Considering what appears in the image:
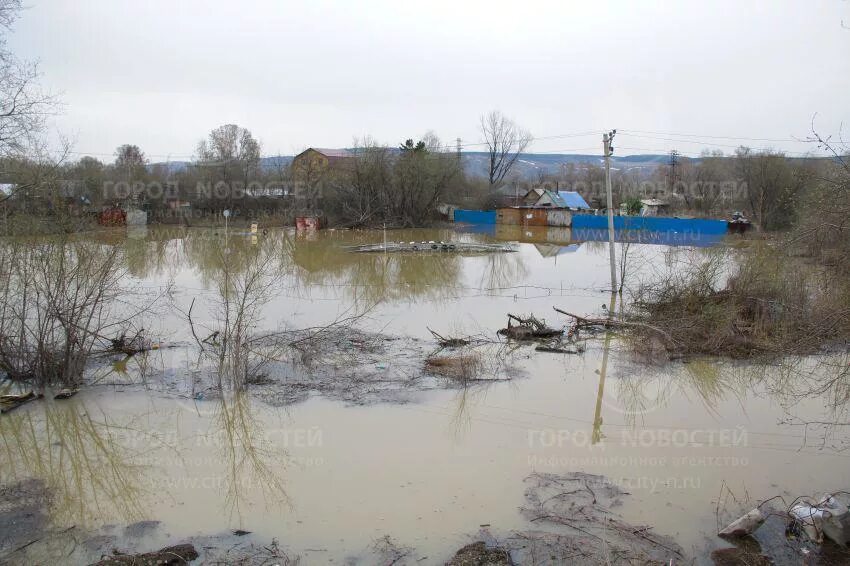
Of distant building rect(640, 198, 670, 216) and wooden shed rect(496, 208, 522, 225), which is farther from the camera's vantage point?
distant building rect(640, 198, 670, 216)

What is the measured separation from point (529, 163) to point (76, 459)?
382 ft

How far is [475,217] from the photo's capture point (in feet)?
166

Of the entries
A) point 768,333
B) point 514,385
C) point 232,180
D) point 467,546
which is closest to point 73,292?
point 514,385

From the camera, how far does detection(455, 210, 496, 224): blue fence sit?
164 feet

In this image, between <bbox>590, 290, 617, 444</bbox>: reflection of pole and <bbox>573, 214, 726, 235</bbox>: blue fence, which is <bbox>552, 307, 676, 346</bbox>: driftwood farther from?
<bbox>573, 214, 726, 235</bbox>: blue fence

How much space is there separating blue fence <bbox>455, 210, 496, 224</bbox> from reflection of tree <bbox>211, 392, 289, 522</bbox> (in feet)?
139

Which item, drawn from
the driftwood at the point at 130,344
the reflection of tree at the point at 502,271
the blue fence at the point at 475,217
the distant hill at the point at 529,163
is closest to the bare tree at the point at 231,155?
the distant hill at the point at 529,163

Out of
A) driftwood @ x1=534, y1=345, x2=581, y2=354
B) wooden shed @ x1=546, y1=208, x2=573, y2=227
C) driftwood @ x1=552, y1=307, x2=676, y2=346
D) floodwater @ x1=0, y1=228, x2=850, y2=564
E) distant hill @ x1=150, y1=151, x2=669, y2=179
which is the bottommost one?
floodwater @ x1=0, y1=228, x2=850, y2=564

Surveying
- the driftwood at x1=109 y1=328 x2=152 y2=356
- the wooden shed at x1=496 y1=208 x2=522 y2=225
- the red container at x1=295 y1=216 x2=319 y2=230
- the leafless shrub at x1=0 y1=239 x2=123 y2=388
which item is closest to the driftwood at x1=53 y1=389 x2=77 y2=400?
the leafless shrub at x1=0 y1=239 x2=123 y2=388

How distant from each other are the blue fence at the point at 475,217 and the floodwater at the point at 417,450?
38580 mm

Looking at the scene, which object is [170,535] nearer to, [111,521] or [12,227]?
[111,521]

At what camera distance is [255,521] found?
5715mm

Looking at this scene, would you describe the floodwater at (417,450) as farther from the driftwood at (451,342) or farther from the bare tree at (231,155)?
the bare tree at (231,155)

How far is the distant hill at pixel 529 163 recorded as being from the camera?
52.6 m
